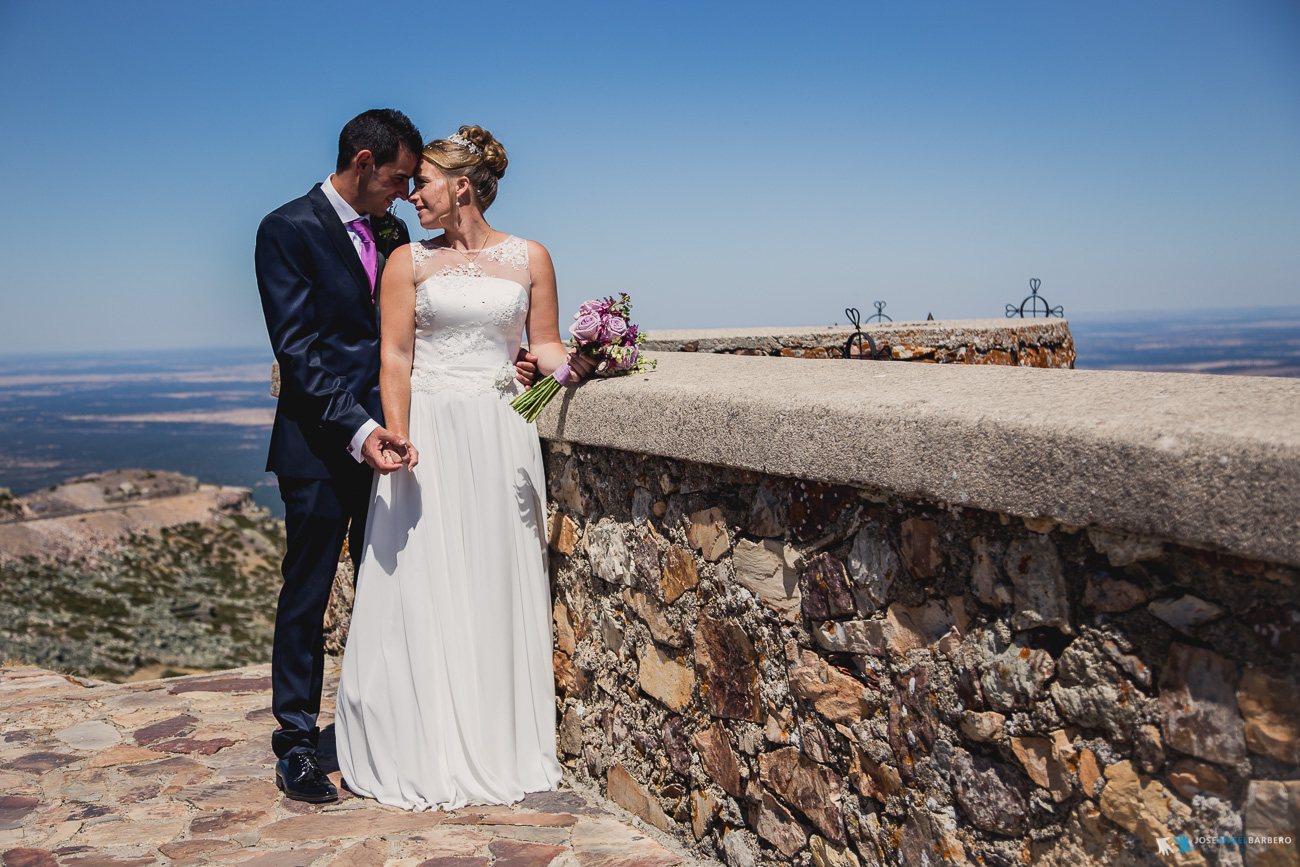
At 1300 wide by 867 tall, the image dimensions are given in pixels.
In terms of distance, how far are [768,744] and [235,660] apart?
80.0ft

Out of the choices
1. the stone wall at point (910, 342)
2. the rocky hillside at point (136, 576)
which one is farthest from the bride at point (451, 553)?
the rocky hillside at point (136, 576)

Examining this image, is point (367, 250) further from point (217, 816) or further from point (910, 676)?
point (910, 676)

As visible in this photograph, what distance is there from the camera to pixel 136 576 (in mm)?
33406

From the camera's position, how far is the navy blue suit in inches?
117

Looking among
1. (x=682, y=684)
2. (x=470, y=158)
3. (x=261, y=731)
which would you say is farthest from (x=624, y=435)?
(x=261, y=731)

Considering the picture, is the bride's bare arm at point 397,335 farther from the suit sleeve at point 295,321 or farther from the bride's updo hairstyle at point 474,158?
the bride's updo hairstyle at point 474,158

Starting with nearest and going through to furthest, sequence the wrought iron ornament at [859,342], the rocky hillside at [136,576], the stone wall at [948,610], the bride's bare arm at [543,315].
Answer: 1. the stone wall at [948,610]
2. the bride's bare arm at [543,315]
3. the wrought iron ornament at [859,342]
4. the rocky hillside at [136,576]

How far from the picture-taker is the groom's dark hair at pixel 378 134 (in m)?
3.06

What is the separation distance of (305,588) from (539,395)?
3.57ft

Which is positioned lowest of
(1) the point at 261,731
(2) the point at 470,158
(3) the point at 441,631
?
(1) the point at 261,731

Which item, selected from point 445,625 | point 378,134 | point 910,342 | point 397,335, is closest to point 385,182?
point 378,134

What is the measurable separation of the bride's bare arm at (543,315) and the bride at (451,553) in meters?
0.06

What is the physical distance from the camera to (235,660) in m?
23.3

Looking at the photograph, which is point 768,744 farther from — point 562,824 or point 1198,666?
point 1198,666
